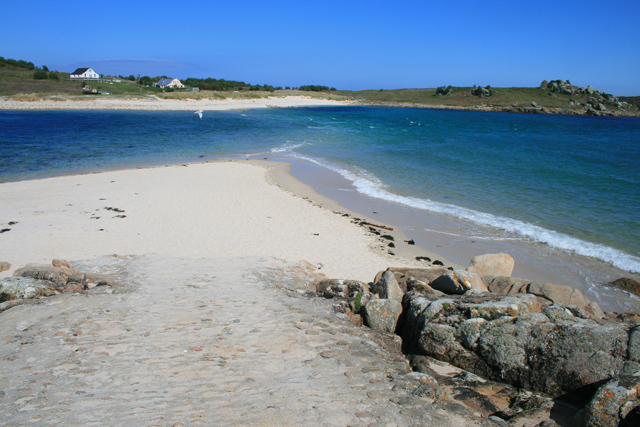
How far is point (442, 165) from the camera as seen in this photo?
74.6 ft

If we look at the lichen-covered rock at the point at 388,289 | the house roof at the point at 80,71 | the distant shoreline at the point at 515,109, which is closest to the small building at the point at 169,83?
the house roof at the point at 80,71

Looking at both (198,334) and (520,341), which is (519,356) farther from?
(198,334)

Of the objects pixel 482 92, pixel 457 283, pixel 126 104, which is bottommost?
pixel 457 283

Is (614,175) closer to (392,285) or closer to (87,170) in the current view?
(392,285)

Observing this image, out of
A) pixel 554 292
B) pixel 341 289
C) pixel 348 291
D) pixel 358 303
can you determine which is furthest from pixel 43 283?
pixel 554 292

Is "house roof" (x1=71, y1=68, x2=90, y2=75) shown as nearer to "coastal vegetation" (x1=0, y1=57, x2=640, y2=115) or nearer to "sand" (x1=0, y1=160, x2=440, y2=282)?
"coastal vegetation" (x1=0, y1=57, x2=640, y2=115)

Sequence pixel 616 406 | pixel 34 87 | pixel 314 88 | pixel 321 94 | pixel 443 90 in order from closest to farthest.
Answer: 1. pixel 616 406
2. pixel 34 87
3. pixel 321 94
4. pixel 443 90
5. pixel 314 88

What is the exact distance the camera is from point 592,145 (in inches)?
1351

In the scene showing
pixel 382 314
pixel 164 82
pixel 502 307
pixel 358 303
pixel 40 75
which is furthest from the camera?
pixel 164 82

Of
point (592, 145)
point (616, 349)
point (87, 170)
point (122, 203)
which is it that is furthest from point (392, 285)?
point (592, 145)

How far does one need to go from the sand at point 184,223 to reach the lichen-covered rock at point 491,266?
62.8 inches

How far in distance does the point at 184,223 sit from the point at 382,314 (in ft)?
25.3

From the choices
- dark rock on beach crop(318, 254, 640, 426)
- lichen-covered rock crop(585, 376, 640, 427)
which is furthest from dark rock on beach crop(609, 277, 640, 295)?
lichen-covered rock crop(585, 376, 640, 427)

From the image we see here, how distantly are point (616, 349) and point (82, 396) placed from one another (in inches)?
222
